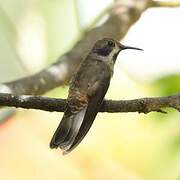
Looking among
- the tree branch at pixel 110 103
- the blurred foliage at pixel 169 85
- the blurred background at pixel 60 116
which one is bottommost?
the blurred background at pixel 60 116

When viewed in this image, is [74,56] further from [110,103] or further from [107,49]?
[110,103]

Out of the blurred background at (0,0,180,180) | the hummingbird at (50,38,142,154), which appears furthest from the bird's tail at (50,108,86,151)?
the blurred background at (0,0,180,180)

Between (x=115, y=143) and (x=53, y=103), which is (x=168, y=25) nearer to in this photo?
(x=115, y=143)

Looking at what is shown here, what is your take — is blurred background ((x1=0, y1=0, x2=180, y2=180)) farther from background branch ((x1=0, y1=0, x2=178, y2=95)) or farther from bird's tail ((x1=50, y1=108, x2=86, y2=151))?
bird's tail ((x1=50, y1=108, x2=86, y2=151))

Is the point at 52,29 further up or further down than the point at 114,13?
further down

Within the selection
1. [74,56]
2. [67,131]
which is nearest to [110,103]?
[67,131]

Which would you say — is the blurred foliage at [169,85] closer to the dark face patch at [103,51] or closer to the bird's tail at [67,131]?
the dark face patch at [103,51]

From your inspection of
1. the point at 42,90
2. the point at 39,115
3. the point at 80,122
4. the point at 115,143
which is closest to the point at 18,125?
the point at 39,115

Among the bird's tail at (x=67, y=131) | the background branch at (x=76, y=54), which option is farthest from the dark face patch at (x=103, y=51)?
the bird's tail at (x=67, y=131)
